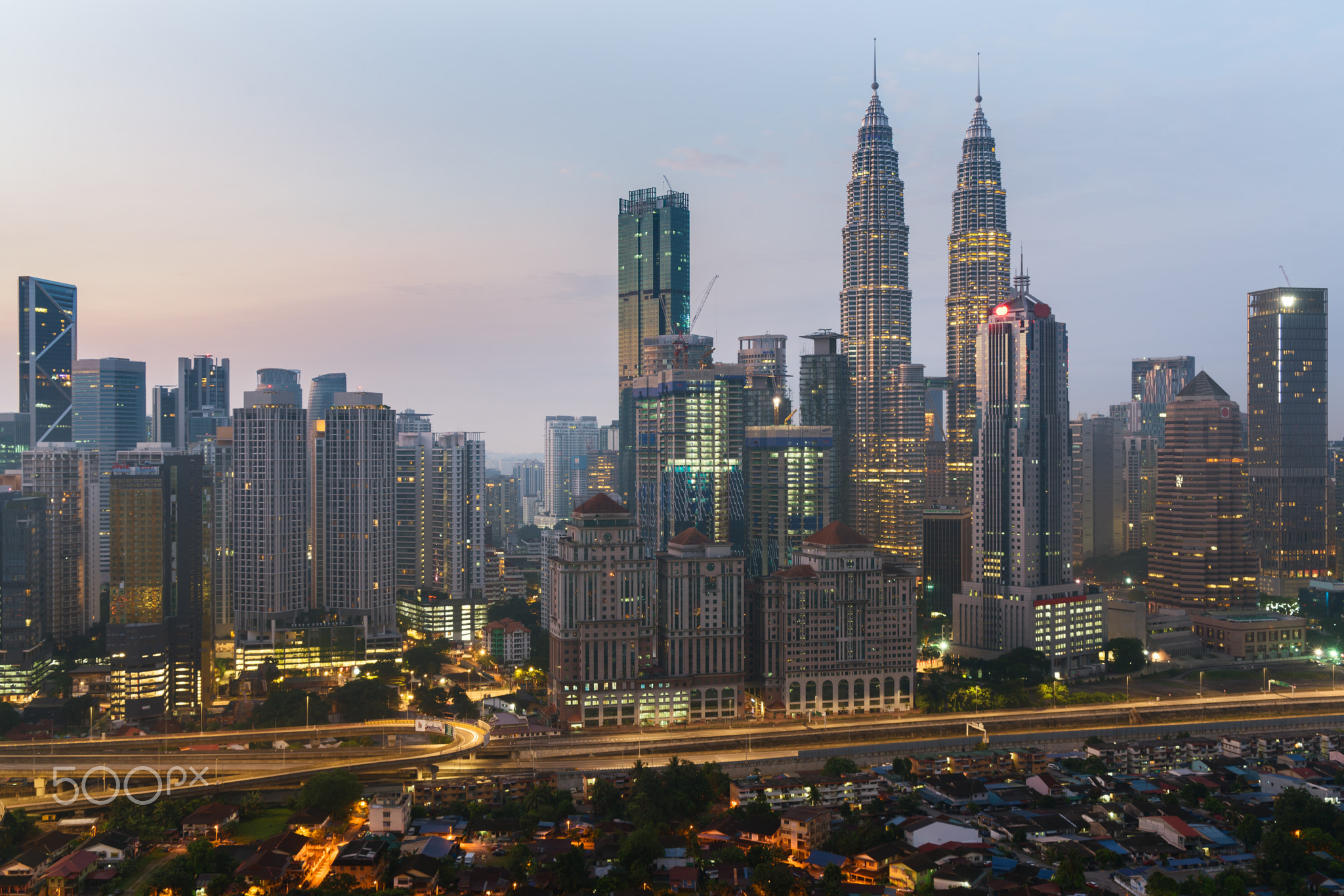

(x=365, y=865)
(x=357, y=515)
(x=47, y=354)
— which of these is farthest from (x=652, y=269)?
(x=365, y=865)

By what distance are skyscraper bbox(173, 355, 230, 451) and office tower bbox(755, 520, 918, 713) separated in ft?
279

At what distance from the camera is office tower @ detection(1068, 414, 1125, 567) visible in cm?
12219

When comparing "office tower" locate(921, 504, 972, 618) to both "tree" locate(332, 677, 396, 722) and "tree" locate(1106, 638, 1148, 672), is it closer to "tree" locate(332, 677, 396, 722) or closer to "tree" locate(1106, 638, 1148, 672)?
"tree" locate(1106, 638, 1148, 672)

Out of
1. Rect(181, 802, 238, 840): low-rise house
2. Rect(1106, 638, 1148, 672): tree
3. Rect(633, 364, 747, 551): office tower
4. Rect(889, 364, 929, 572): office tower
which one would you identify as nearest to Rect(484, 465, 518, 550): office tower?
Rect(633, 364, 747, 551): office tower

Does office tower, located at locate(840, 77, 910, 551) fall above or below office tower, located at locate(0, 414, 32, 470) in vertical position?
above

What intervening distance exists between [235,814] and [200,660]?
21.4m

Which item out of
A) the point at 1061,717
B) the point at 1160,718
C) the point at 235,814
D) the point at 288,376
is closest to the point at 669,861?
the point at 235,814

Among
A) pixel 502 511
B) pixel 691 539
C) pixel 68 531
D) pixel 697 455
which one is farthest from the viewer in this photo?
pixel 502 511

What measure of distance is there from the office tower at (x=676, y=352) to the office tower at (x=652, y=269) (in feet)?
8.97

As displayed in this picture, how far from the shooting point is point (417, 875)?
37.3 m

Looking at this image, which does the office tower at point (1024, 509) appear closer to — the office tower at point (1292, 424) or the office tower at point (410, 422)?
the office tower at point (1292, 424)

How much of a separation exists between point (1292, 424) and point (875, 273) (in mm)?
42409

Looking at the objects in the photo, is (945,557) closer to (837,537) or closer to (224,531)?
(837,537)

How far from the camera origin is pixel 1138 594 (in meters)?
95.9
